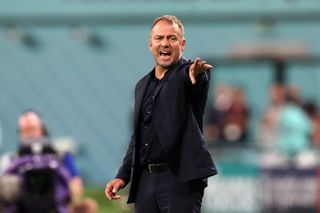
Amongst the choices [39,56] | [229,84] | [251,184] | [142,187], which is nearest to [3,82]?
[39,56]

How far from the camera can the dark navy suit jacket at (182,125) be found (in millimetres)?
6746

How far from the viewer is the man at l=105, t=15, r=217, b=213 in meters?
6.74

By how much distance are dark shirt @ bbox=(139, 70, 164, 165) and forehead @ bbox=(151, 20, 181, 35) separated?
32 centimetres

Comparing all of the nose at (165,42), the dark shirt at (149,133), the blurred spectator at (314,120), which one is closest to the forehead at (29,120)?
the dark shirt at (149,133)

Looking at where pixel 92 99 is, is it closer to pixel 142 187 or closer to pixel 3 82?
pixel 3 82

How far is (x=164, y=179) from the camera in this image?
6.78 m

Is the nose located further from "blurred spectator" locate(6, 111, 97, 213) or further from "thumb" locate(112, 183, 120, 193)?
"blurred spectator" locate(6, 111, 97, 213)

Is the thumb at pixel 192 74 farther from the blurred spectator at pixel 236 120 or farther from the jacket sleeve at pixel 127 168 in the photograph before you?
the blurred spectator at pixel 236 120

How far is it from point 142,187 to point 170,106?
20.4 inches

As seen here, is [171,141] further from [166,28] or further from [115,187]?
[166,28]

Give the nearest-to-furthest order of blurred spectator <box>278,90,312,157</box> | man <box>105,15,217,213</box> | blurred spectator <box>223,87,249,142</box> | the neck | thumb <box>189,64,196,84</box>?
thumb <box>189,64,196,84</box>
man <box>105,15,217,213</box>
the neck
blurred spectator <box>278,90,312,157</box>
blurred spectator <box>223,87,249,142</box>

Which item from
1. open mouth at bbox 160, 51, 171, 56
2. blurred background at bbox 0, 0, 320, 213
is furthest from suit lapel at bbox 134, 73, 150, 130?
blurred background at bbox 0, 0, 320, 213

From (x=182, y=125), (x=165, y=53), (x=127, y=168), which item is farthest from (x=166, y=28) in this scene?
(x=127, y=168)

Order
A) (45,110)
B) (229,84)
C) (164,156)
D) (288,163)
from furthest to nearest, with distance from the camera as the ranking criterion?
(45,110), (229,84), (288,163), (164,156)
